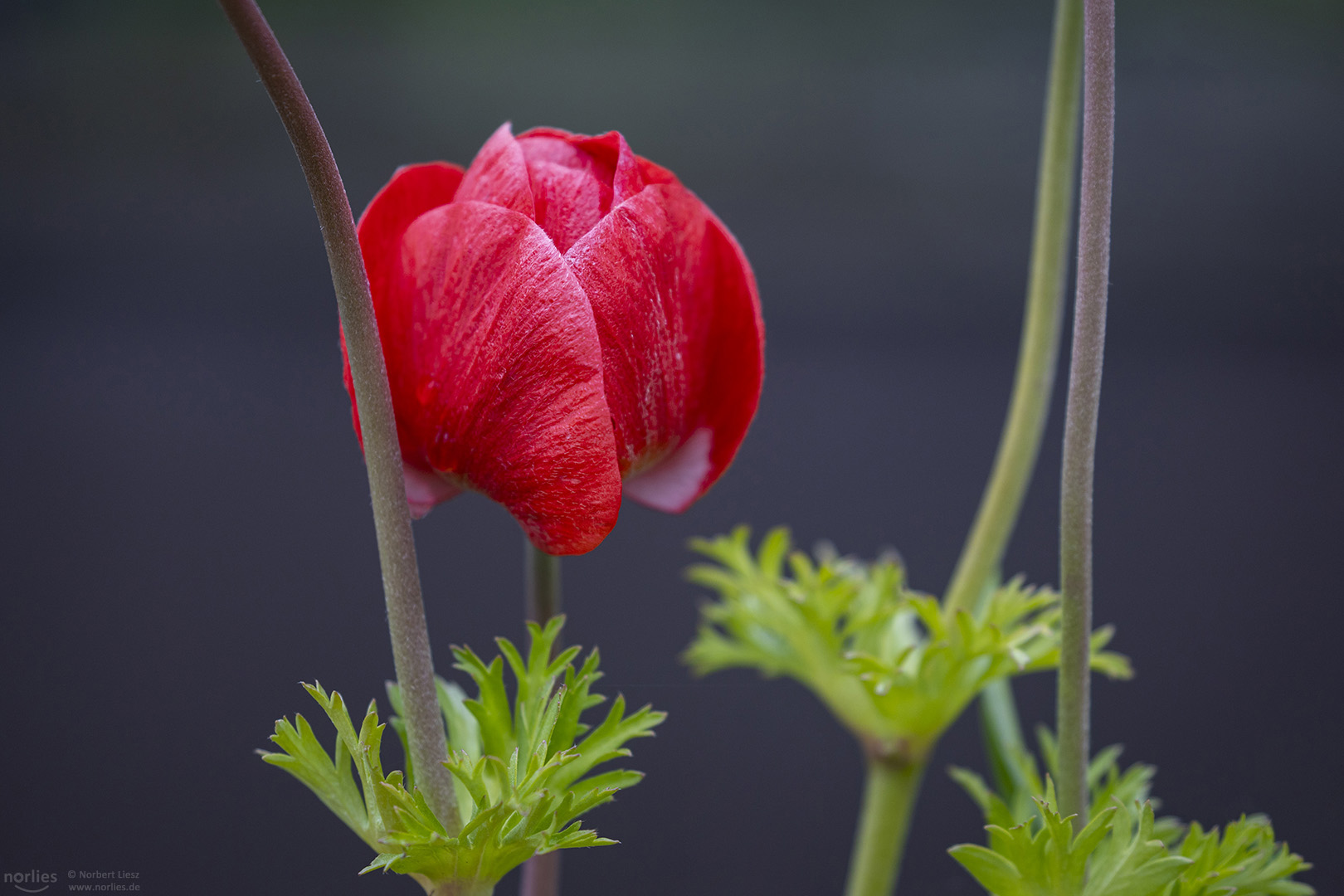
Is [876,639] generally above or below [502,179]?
below

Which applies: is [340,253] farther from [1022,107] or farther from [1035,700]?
[1022,107]

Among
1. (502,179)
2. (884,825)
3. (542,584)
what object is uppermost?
(502,179)

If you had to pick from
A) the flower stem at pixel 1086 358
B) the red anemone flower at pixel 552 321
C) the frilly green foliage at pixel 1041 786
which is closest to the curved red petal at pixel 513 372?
the red anemone flower at pixel 552 321

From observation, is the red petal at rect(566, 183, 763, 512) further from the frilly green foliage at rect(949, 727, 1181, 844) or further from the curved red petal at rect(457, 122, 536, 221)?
the frilly green foliage at rect(949, 727, 1181, 844)

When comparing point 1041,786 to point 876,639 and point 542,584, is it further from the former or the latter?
point 542,584

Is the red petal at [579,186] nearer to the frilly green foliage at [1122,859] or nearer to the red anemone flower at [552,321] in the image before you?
the red anemone flower at [552,321]

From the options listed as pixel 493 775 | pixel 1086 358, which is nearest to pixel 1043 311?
pixel 1086 358

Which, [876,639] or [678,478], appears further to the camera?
[876,639]
